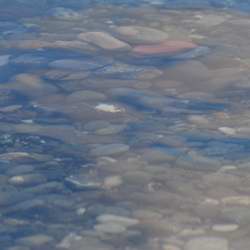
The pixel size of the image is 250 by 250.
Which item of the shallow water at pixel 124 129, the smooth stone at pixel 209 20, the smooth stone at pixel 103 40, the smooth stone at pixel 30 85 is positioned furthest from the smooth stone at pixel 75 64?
the smooth stone at pixel 209 20

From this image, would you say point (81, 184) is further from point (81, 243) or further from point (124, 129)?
point (124, 129)

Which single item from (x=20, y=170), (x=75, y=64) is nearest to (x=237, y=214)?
(x=20, y=170)

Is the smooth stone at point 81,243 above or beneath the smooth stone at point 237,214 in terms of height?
beneath

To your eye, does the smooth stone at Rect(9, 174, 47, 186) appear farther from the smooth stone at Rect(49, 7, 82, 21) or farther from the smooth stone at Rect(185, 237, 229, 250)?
the smooth stone at Rect(49, 7, 82, 21)

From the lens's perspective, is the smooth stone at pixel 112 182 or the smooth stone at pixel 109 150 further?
the smooth stone at pixel 109 150

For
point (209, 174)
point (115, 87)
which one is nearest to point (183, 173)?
point (209, 174)

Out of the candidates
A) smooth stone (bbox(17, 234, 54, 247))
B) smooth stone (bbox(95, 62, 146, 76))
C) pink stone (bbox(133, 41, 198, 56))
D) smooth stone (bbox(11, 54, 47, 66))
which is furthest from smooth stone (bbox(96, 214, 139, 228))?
pink stone (bbox(133, 41, 198, 56))

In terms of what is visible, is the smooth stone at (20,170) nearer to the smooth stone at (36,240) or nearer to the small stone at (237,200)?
the smooth stone at (36,240)
